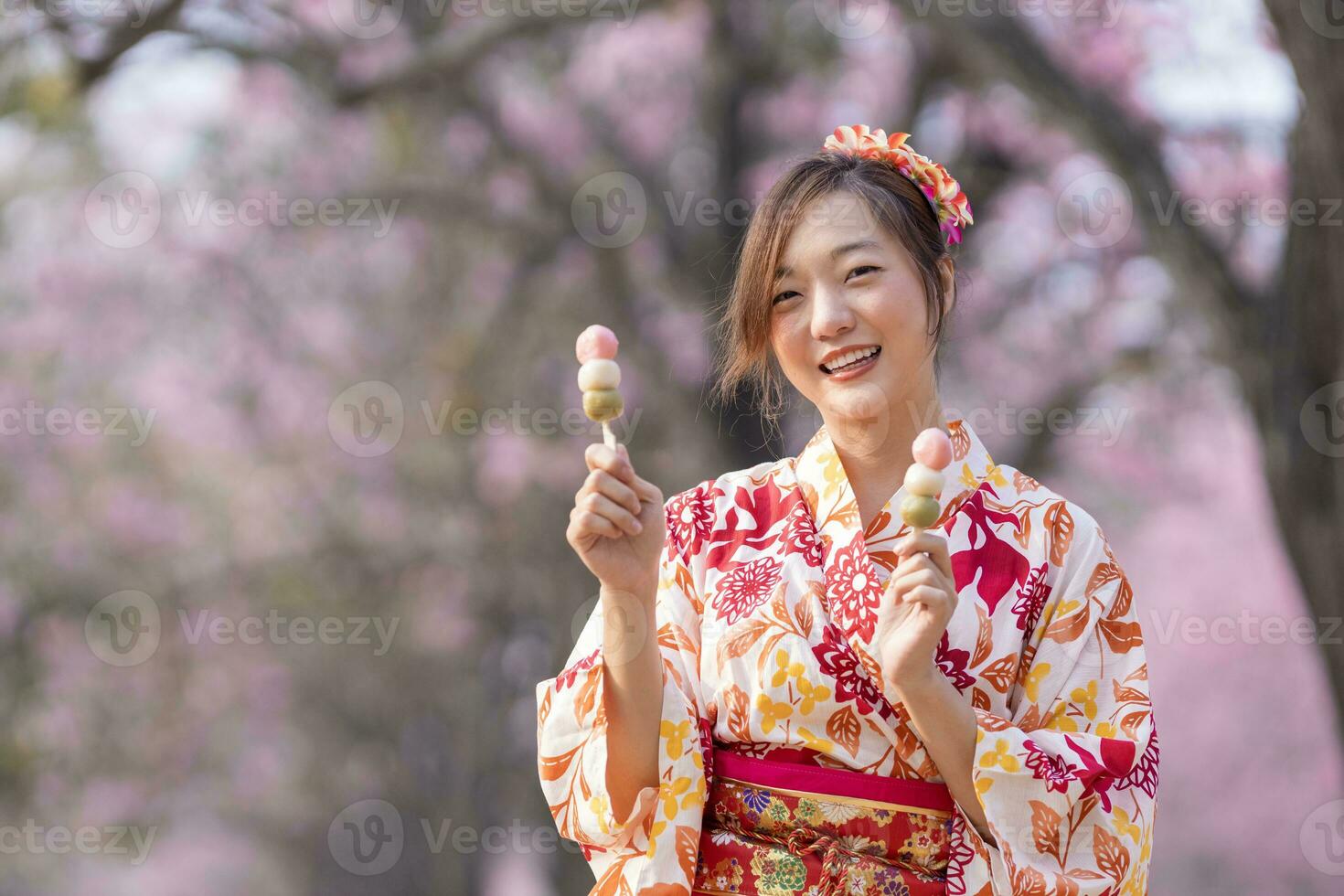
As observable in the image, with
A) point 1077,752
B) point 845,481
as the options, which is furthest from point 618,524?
point 1077,752

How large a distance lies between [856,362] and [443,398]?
6088 millimetres

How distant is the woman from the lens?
181cm

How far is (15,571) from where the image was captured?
7.81 m

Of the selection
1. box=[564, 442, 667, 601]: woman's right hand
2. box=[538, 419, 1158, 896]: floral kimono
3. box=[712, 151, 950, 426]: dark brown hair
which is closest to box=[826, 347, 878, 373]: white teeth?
box=[712, 151, 950, 426]: dark brown hair

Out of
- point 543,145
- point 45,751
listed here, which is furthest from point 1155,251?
point 45,751

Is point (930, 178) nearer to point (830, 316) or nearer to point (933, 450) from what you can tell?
point (830, 316)

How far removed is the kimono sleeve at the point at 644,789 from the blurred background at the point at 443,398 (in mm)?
3393

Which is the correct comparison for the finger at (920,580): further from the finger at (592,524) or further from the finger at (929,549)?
the finger at (592,524)

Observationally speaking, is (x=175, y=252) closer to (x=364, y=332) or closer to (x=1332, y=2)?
(x=364, y=332)

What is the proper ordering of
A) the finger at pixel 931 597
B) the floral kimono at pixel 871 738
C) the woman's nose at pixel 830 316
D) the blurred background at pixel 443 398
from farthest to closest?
the blurred background at pixel 443 398 → the woman's nose at pixel 830 316 → the floral kimono at pixel 871 738 → the finger at pixel 931 597

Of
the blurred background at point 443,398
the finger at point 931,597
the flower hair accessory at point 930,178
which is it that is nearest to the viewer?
the finger at point 931,597

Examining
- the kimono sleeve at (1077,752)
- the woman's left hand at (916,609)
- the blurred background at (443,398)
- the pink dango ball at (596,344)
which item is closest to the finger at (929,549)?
the woman's left hand at (916,609)

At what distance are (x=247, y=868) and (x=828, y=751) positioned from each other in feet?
30.7

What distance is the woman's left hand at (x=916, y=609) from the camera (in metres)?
1.74
